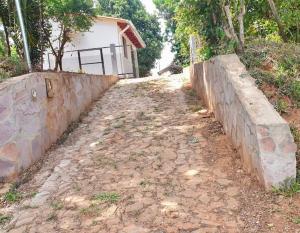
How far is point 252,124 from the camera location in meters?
4.14

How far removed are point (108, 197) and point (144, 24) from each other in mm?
27433

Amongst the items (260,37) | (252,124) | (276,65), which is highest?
(260,37)

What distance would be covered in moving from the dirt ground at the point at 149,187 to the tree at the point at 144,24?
75.7 ft

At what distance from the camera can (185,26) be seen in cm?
916

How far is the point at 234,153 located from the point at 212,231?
65.6 inches

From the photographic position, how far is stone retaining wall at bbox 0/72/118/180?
4.95m

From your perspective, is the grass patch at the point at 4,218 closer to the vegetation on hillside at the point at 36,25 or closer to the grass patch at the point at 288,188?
the vegetation on hillside at the point at 36,25

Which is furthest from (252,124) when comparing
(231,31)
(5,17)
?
(5,17)

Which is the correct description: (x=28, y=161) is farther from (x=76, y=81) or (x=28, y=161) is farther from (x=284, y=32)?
(x=284, y=32)

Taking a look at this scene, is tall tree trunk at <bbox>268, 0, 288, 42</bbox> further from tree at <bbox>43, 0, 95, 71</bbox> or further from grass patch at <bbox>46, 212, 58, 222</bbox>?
grass patch at <bbox>46, 212, 58, 222</bbox>

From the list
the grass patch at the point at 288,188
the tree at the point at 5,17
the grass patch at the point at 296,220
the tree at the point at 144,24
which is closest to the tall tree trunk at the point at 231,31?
the grass patch at the point at 288,188

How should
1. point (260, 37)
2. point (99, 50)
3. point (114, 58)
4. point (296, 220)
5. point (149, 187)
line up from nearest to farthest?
point (296, 220)
point (149, 187)
point (260, 37)
point (99, 50)
point (114, 58)

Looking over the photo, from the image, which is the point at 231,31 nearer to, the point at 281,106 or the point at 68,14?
the point at 281,106

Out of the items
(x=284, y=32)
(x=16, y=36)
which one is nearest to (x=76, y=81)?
(x=16, y=36)
